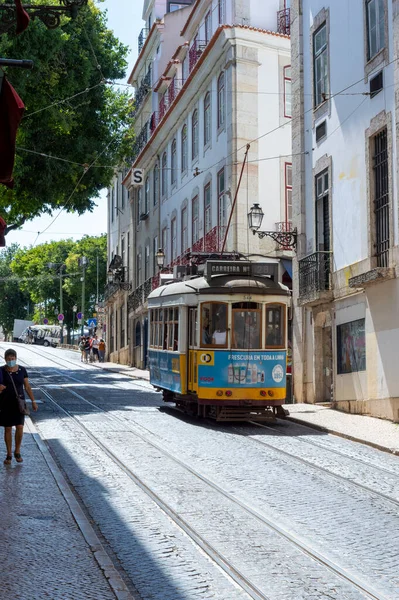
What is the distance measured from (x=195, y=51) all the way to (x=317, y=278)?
52.4 ft

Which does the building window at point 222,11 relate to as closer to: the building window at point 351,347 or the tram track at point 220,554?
the building window at point 351,347

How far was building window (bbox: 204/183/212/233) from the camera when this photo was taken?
3428 centimetres

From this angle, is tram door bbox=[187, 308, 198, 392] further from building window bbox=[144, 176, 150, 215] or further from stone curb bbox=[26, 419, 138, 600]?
building window bbox=[144, 176, 150, 215]

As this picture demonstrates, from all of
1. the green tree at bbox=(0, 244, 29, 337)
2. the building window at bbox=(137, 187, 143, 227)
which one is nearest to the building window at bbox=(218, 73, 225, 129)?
the building window at bbox=(137, 187, 143, 227)

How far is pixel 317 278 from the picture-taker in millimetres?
23250

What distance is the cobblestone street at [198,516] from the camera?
680cm

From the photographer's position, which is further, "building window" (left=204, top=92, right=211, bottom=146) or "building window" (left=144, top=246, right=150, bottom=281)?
"building window" (left=144, top=246, right=150, bottom=281)

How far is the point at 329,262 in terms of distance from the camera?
2316 centimetres

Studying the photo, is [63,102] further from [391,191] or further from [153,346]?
[391,191]

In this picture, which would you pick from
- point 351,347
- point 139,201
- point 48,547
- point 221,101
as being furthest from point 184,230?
point 48,547

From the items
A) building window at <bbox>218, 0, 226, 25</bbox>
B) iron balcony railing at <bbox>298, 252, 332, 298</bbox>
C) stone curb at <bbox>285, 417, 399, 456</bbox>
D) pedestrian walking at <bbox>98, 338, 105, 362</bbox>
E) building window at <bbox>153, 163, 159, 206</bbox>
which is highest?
building window at <bbox>218, 0, 226, 25</bbox>

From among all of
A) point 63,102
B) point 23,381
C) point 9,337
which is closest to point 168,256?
point 63,102

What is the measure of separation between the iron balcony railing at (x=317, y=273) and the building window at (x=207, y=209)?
10642 mm

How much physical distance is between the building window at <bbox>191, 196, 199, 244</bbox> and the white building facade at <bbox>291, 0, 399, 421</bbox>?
11.0m
